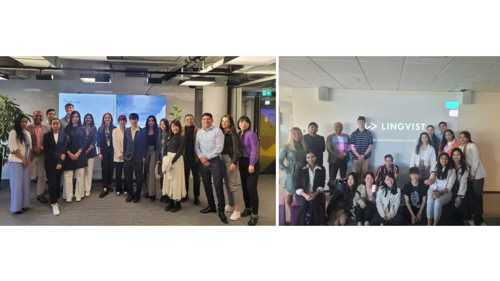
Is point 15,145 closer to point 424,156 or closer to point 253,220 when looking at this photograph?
point 253,220

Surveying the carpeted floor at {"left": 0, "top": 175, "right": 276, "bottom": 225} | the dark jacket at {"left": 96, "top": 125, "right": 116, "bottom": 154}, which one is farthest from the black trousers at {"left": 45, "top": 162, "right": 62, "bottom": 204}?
the dark jacket at {"left": 96, "top": 125, "right": 116, "bottom": 154}

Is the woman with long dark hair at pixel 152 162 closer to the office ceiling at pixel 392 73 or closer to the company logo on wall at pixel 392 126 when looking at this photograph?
the office ceiling at pixel 392 73

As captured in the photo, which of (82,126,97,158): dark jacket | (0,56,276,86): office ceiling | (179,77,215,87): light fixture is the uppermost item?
(0,56,276,86): office ceiling

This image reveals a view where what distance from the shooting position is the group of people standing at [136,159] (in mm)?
4734

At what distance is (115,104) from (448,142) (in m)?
3.54

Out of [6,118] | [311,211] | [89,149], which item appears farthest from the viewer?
[311,211]

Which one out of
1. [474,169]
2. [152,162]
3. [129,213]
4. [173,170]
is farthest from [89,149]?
[474,169]

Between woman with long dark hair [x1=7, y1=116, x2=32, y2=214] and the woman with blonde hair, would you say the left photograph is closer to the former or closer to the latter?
woman with long dark hair [x1=7, y1=116, x2=32, y2=214]

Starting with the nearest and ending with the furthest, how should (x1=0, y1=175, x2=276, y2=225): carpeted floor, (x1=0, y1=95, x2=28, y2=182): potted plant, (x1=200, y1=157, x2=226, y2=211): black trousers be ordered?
(x1=0, y1=95, x2=28, y2=182): potted plant < (x1=0, y1=175, x2=276, y2=225): carpeted floor < (x1=200, y1=157, x2=226, y2=211): black trousers

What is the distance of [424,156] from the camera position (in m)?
4.91

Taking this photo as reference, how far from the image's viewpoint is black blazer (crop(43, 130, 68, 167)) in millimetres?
4750

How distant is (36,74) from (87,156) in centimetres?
98

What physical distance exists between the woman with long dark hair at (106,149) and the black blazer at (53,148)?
37cm
